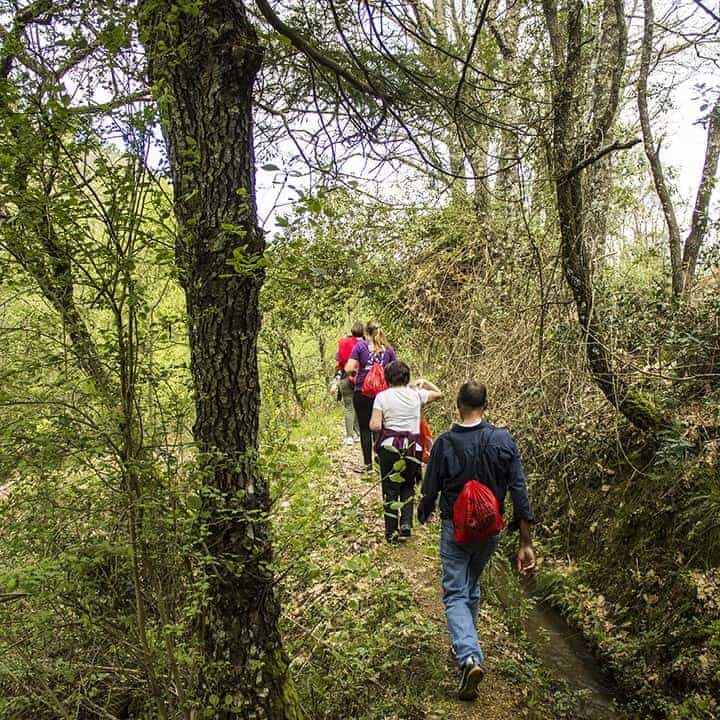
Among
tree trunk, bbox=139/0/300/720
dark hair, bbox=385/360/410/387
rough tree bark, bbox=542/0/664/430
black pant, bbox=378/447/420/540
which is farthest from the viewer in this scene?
dark hair, bbox=385/360/410/387

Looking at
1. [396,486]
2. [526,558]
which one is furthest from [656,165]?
[526,558]

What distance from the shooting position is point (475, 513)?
3.51 metres

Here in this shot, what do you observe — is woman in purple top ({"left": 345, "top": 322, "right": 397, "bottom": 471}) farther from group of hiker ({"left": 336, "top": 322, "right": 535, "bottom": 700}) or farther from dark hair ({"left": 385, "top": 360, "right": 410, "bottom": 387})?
group of hiker ({"left": 336, "top": 322, "right": 535, "bottom": 700})

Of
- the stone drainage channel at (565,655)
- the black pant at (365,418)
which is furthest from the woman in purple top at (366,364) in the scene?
the stone drainage channel at (565,655)

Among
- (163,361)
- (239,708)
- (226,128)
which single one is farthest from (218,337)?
(239,708)

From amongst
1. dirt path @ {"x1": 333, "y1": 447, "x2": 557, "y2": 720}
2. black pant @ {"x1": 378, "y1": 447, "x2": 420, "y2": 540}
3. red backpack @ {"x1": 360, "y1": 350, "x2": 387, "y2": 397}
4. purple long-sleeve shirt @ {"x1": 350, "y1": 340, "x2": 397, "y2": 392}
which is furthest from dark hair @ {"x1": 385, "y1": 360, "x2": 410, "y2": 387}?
purple long-sleeve shirt @ {"x1": 350, "y1": 340, "x2": 397, "y2": 392}

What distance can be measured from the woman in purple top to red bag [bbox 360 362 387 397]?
121 mm

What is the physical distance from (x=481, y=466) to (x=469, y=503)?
253mm

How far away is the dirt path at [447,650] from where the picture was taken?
3549 millimetres

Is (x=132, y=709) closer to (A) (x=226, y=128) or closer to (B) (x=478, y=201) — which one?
(A) (x=226, y=128)

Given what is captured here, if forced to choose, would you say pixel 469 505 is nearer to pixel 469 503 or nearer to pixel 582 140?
pixel 469 503

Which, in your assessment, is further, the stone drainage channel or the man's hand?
the stone drainage channel

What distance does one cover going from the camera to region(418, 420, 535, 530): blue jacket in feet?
11.9

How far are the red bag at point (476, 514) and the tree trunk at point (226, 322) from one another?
1220 mm
